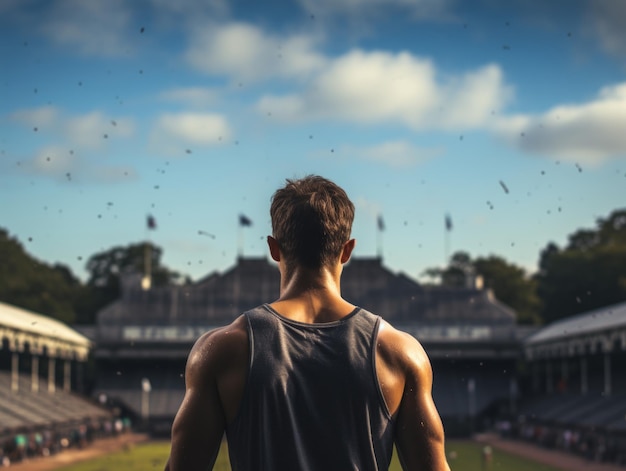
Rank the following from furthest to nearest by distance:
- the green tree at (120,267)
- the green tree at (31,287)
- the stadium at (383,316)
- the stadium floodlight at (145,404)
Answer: the green tree at (120,267) → the green tree at (31,287) → the stadium floodlight at (145,404) → the stadium at (383,316)

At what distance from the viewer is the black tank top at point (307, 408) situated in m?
2.80

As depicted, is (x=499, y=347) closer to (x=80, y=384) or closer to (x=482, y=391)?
(x=482, y=391)

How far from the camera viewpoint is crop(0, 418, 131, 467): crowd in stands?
123ft

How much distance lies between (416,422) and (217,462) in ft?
111

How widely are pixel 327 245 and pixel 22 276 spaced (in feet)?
275

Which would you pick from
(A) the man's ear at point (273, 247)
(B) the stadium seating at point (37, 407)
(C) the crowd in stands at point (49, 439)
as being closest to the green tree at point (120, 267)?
(B) the stadium seating at point (37, 407)

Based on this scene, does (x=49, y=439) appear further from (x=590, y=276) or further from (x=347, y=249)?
(x=590, y=276)

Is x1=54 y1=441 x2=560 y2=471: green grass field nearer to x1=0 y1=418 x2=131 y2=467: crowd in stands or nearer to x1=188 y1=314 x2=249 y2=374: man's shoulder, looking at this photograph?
x1=0 y1=418 x2=131 y2=467: crowd in stands

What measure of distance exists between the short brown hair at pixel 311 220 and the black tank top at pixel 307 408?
0.29 m

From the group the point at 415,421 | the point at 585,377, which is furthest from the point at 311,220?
the point at 585,377

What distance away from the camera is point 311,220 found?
3.00m

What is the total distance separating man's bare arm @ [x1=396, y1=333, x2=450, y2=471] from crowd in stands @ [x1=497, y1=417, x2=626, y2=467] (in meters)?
36.0

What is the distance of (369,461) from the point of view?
2.83m

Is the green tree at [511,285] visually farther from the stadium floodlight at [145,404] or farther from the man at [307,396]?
the man at [307,396]
